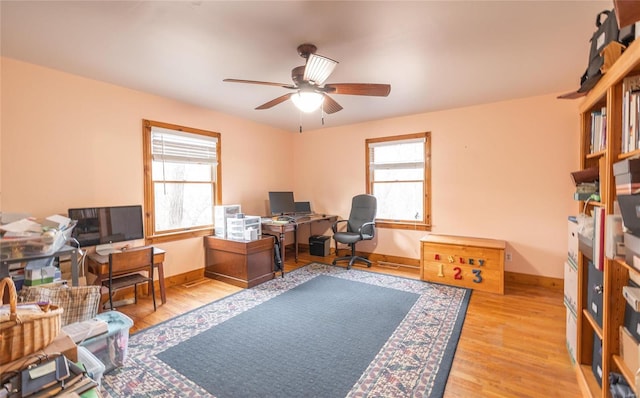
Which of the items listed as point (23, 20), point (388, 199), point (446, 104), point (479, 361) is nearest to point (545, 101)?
point (446, 104)

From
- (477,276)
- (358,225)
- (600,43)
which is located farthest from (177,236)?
(600,43)

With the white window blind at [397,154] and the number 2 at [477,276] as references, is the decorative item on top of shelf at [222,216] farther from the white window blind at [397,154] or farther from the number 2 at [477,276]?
the number 2 at [477,276]

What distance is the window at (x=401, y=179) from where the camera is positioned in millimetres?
4367

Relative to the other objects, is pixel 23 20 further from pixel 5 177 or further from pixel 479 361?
pixel 479 361

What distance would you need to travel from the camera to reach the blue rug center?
6.04 ft

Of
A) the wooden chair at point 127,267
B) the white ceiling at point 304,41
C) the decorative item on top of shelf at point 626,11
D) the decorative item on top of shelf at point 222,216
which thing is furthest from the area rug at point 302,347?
the white ceiling at point 304,41

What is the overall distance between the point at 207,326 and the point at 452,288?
286 cm

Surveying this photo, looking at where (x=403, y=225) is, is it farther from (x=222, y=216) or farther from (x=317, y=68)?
(x=317, y=68)

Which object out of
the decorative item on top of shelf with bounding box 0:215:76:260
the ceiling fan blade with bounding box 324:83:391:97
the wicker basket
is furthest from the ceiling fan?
the decorative item on top of shelf with bounding box 0:215:76:260

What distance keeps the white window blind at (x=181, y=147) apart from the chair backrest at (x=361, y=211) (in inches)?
91.8

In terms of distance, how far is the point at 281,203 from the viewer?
16.1ft

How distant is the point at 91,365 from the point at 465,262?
370cm

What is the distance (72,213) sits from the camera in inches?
107

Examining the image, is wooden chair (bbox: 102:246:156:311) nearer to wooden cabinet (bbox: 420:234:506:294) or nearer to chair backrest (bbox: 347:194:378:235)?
chair backrest (bbox: 347:194:378:235)
